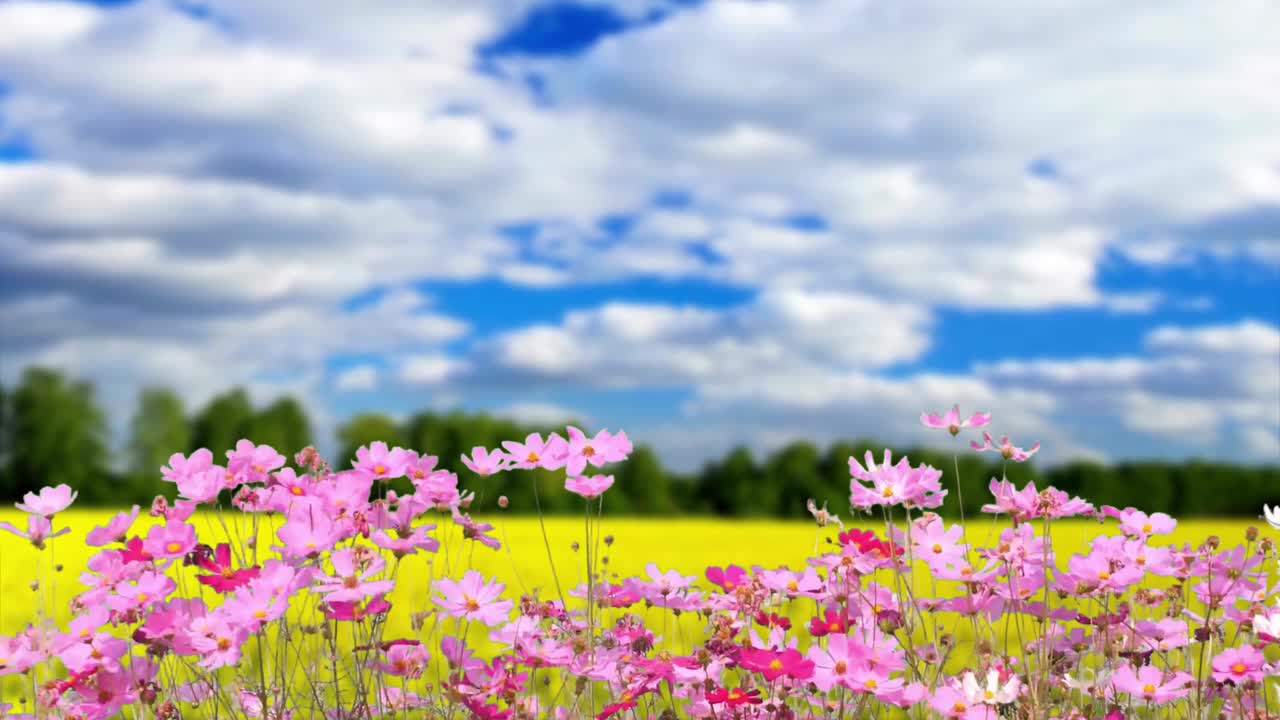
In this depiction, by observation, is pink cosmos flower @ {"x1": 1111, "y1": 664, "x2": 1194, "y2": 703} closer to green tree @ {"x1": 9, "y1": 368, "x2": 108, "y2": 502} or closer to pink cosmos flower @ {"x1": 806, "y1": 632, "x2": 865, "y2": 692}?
pink cosmos flower @ {"x1": 806, "y1": 632, "x2": 865, "y2": 692}

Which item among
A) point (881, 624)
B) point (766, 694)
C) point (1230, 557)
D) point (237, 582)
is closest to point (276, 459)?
point (237, 582)

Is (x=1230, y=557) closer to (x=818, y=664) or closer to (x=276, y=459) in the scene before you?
(x=818, y=664)

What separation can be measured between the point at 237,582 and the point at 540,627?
103 centimetres

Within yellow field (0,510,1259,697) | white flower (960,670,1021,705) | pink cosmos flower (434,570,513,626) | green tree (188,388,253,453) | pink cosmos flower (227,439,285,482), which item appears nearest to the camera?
white flower (960,670,1021,705)

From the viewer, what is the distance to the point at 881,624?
3.05 metres

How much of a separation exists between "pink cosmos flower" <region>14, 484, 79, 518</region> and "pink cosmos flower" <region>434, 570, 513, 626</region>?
1.15m

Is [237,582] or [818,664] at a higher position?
[237,582]

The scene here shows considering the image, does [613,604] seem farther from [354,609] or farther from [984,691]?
[984,691]

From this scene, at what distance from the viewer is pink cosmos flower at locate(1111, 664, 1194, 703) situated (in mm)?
2840

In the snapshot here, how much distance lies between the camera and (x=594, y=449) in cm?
312

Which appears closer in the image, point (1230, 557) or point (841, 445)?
point (1230, 557)

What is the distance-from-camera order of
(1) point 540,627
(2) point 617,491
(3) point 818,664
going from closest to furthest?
(3) point 818,664, (1) point 540,627, (2) point 617,491

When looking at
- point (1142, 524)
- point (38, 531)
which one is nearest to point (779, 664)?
point (1142, 524)

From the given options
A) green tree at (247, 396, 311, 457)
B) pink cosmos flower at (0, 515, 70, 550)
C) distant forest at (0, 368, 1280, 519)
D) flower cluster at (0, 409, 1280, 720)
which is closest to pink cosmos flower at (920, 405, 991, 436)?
flower cluster at (0, 409, 1280, 720)
